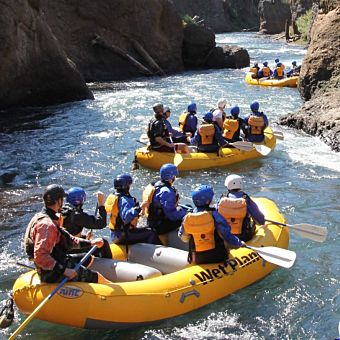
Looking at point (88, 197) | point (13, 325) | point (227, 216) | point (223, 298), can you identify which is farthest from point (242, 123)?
point (13, 325)

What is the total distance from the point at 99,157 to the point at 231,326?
24.3ft

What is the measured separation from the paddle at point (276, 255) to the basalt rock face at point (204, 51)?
23.4 m

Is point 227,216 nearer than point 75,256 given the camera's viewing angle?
No

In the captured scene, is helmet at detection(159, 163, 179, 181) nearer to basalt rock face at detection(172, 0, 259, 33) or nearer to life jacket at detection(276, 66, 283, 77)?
life jacket at detection(276, 66, 283, 77)

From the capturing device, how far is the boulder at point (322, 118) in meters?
13.1

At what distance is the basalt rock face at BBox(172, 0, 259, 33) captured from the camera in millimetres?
65375

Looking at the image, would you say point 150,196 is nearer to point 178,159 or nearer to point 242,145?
point 178,159

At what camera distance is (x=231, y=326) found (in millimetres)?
6125

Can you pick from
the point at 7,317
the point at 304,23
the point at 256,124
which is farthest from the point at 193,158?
the point at 304,23

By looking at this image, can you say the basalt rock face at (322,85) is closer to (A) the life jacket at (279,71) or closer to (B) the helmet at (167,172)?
(A) the life jacket at (279,71)

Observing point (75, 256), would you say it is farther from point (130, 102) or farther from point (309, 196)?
point (130, 102)

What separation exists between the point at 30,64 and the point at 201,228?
537 inches

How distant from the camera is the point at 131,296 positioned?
19.4ft

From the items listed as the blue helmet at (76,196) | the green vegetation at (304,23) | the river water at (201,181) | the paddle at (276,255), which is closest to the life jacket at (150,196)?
the blue helmet at (76,196)
